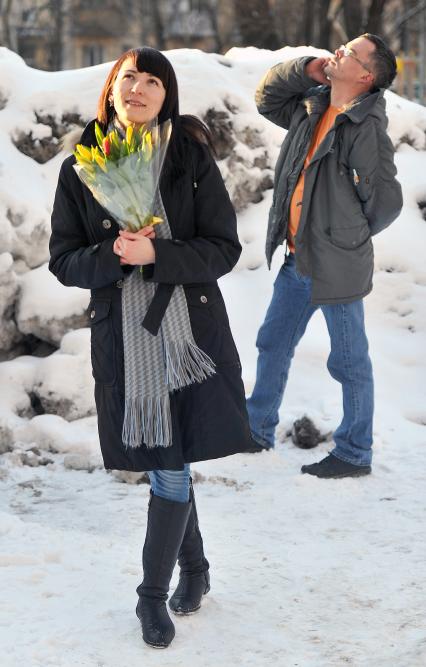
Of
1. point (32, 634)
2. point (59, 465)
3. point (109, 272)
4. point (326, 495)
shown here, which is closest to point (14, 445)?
point (59, 465)

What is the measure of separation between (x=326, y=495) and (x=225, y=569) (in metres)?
1.00

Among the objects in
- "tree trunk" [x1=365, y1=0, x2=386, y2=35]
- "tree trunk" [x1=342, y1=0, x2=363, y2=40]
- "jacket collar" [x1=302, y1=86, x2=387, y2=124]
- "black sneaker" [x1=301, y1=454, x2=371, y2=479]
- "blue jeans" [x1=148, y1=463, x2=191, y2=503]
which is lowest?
"tree trunk" [x1=342, y1=0, x2=363, y2=40]

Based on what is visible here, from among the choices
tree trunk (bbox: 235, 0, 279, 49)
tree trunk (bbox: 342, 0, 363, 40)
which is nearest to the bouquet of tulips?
tree trunk (bbox: 342, 0, 363, 40)

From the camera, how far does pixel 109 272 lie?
3195 millimetres

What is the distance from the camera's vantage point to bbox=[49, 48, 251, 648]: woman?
3.27m

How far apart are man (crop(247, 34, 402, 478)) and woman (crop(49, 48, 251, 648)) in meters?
1.61

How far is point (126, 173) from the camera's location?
10.3 ft

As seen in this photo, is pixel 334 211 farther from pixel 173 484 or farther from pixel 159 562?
pixel 159 562

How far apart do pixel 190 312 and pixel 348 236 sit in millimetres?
1810

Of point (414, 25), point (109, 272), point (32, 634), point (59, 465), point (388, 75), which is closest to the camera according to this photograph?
point (109, 272)

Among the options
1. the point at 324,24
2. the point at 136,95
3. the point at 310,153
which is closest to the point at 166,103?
the point at 136,95

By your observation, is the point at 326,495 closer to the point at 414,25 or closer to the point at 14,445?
the point at 14,445

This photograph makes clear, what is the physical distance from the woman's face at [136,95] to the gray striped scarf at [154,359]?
0.25 meters

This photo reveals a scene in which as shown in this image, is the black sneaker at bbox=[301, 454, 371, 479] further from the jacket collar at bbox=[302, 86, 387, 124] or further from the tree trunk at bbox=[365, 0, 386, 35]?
the tree trunk at bbox=[365, 0, 386, 35]
